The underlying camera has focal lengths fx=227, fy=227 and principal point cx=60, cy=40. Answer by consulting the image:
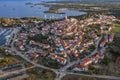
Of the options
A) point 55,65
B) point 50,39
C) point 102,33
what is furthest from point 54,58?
point 102,33

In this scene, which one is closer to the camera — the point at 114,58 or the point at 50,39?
the point at 114,58

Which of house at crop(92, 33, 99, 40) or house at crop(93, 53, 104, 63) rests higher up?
house at crop(92, 33, 99, 40)

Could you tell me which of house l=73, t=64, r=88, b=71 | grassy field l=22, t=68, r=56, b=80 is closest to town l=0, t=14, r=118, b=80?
house l=73, t=64, r=88, b=71

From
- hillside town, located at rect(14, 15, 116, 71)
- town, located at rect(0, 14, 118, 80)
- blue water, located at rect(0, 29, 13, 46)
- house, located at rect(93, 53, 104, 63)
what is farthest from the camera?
blue water, located at rect(0, 29, 13, 46)

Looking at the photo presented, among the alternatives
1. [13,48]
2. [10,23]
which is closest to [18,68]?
[13,48]

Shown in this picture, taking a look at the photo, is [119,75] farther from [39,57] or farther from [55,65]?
[39,57]

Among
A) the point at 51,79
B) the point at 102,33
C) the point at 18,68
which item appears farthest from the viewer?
the point at 102,33

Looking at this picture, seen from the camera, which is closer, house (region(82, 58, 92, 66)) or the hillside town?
house (region(82, 58, 92, 66))

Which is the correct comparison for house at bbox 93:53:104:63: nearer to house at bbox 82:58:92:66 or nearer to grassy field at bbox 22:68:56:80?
house at bbox 82:58:92:66

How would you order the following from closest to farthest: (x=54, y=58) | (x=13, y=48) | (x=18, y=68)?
(x=18, y=68)
(x=54, y=58)
(x=13, y=48)
